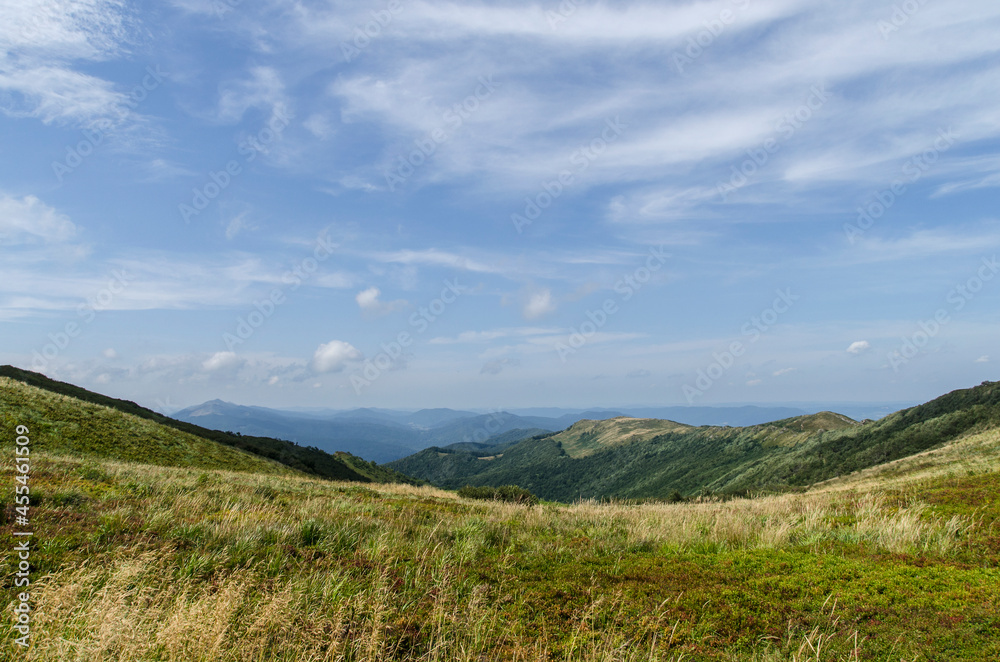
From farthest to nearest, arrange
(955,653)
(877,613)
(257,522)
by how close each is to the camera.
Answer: (257,522) → (877,613) → (955,653)

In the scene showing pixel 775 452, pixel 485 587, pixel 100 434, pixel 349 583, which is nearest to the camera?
pixel 349 583

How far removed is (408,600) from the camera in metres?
6.42

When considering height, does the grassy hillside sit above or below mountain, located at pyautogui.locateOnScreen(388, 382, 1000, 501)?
above

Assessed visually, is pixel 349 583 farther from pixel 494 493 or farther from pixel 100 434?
pixel 100 434

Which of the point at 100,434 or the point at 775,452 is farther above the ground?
the point at 100,434

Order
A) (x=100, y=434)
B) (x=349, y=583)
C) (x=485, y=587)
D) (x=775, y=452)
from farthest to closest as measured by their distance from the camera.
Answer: (x=775, y=452) < (x=100, y=434) < (x=485, y=587) < (x=349, y=583)

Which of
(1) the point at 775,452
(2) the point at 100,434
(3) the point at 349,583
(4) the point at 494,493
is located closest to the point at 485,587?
(3) the point at 349,583

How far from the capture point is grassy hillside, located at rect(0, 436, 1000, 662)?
4.84m

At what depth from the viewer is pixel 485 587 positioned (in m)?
6.98

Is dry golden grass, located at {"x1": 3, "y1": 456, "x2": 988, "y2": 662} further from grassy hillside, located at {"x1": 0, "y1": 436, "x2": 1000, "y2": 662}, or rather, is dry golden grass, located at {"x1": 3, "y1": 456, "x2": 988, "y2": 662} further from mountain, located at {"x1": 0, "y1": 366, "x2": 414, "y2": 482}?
mountain, located at {"x1": 0, "y1": 366, "x2": 414, "y2": 482}

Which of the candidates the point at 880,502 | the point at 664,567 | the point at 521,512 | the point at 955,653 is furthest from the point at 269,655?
the point at 880,502

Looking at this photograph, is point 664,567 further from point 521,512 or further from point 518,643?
point 521,512

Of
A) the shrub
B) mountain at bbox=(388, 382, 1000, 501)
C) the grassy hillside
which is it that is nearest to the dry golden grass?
the grassy hillside

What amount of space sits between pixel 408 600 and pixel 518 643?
202 cm
